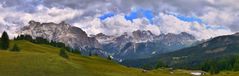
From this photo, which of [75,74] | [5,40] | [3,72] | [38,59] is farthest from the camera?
[5,40]

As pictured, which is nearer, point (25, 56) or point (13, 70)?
point (13, 70)

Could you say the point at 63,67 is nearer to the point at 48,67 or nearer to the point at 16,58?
the point at 48,67

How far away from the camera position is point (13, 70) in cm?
8219

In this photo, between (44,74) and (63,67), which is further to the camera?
(63,67)

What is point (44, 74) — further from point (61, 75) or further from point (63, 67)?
point (63, 67)

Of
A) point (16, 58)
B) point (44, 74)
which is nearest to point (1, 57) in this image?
point (16, 58)

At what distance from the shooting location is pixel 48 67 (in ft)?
285

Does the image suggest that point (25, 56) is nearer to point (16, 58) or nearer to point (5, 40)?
point (16, 58)

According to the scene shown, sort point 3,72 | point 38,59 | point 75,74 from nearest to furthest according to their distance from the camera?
point 3,72, point 75,74, point 38,59

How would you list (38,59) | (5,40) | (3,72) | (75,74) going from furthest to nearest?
(5,40)
(38,59)
(75,74)
(3,72)

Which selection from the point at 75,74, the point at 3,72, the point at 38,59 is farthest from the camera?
the point at 38,59

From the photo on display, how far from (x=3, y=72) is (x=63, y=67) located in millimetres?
13528

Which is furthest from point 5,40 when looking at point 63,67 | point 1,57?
point 63,67

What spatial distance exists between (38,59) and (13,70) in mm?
10531
